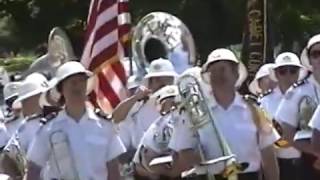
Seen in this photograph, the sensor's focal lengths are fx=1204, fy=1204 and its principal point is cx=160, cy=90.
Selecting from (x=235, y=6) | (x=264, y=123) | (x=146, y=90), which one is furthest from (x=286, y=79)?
(x=235, y=6)

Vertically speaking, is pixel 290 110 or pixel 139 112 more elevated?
pixel 139 112

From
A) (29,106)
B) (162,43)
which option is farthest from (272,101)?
(162,43)

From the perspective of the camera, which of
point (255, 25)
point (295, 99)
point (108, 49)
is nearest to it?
point (295, 99)

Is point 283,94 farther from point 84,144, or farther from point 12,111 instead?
point 12,111

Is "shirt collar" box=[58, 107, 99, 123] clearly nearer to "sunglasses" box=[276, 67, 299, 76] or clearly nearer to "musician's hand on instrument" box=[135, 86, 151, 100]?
"musician's hand on instrument" box=[135, 86, 151, 100]

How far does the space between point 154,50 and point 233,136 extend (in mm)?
5874

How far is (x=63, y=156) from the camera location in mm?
8211

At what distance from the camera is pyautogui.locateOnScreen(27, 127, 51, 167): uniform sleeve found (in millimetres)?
8266

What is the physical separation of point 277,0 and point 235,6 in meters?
0.78

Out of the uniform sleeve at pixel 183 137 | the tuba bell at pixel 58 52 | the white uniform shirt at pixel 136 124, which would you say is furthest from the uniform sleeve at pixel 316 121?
the tuba bell at pixel 58 52

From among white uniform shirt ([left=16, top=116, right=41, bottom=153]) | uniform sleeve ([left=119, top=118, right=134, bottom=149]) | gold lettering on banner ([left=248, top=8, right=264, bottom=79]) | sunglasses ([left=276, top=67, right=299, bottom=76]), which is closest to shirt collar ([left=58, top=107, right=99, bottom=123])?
white uniform shirt ([left=16, top=116, right=41, bottom=153])

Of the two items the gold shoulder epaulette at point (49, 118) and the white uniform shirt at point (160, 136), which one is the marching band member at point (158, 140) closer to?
the white uniform shirt at point (160, 136)

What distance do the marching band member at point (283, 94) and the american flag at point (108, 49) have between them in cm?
167

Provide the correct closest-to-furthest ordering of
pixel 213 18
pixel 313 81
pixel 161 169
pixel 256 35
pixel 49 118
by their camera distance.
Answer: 1. pixel 49 118
2. pixel 313 81
3. pixel 161 169
4. pixel 256 35
5. pixel 213 18
